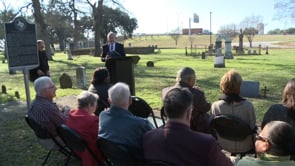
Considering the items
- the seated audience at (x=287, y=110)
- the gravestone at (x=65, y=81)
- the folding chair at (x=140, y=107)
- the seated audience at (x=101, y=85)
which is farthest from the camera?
the gravestone at (x=65, y=81)

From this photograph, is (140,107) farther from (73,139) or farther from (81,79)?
(81,79)

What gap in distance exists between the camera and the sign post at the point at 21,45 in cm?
756

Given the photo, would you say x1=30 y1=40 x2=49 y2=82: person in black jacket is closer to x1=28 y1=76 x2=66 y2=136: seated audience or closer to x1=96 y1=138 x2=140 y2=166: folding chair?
x1=28 y1=76 x2=66 y2=136: seated audience

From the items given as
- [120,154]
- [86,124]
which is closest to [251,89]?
[86,124]

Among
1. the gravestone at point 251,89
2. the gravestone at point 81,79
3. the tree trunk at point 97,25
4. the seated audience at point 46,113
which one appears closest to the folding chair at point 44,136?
the seated audience at point 46,113

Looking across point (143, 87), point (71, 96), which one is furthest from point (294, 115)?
point (143, 87)

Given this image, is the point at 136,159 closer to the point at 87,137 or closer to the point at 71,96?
the point at 87,137

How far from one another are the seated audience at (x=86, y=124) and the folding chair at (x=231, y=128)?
1.29m

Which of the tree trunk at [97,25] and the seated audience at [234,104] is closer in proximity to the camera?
the seated audience at [234,104]

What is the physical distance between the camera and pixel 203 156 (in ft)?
8.93

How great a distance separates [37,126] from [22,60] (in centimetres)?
377

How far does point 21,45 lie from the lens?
25.3ft

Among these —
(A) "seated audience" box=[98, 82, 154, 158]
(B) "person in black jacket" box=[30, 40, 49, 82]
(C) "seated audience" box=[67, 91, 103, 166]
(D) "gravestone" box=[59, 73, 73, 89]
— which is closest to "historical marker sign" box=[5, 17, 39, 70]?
(B) "person in black jacket" box=[30, 40, 49, 82]

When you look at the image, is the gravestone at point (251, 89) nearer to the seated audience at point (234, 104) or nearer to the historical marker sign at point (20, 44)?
the historical marker sign at point (20, 44)
